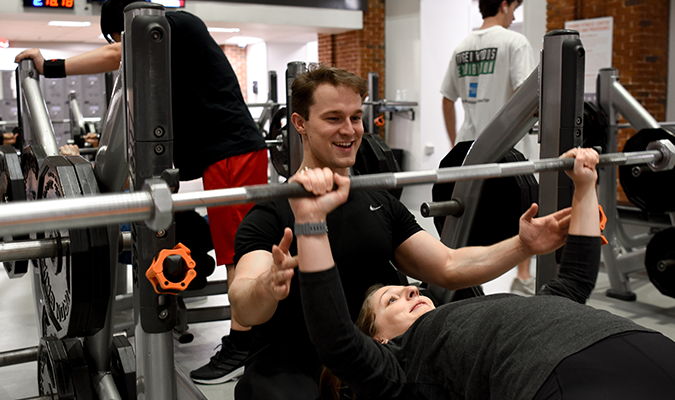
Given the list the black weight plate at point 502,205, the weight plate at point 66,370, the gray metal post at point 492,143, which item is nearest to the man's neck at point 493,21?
the black weight plate at point 502,205

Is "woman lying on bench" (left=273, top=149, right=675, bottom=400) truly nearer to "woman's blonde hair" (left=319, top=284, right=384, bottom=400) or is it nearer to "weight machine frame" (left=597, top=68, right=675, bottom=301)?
"woman's blonde hair" (left=319, top=284, right=384, bottom=400)

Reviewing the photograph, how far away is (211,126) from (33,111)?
67 cm

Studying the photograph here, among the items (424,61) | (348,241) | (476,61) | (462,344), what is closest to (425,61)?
(424,61)

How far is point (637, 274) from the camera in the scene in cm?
423

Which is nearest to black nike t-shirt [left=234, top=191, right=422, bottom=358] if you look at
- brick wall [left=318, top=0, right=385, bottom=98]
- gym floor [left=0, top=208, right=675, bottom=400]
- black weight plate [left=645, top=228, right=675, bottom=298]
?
gym floor [left=0, top=208, right=675, bottom=400]

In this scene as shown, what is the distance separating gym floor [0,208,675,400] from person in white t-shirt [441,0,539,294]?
43.3 inches

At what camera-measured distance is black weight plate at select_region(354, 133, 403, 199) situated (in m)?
2.97

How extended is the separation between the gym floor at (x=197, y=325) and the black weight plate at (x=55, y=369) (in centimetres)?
72

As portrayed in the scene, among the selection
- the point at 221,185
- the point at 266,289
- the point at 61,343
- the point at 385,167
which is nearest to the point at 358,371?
the point at 266,289

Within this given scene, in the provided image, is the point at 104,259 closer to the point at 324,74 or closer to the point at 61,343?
the point at 61,343

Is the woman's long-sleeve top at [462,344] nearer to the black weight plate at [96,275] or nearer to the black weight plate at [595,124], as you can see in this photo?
the black weight plate at [96,275]

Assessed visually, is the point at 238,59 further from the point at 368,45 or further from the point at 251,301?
the point at 251,301

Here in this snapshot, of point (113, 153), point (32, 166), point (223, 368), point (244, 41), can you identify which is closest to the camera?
point (113, 153)

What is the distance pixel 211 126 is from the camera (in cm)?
239
